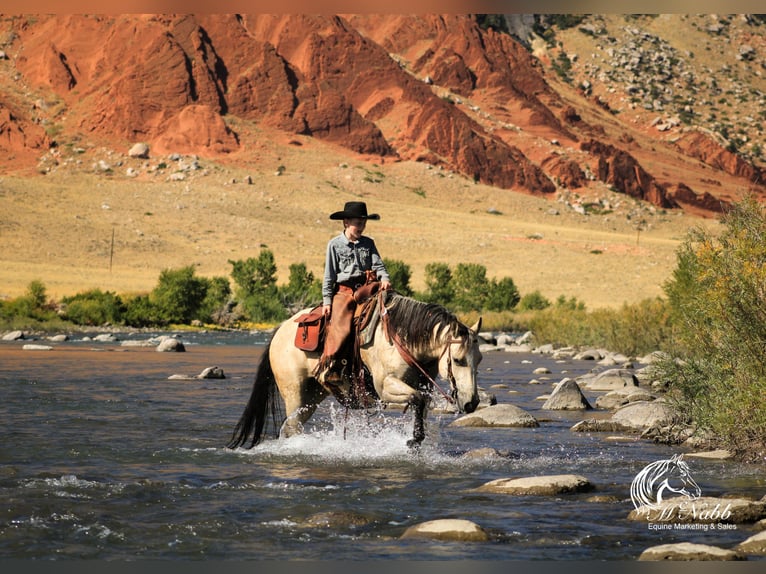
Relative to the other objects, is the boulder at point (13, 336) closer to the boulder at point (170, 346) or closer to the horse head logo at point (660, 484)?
the boulder at point (170, 346)

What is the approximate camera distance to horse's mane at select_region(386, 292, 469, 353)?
474 inches

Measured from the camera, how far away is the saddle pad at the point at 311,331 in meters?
12.6

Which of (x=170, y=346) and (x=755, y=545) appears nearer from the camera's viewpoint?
(x=755, y=545)

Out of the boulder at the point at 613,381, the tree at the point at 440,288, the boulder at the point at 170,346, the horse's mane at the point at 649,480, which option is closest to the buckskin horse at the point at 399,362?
the horse's mane at the point at 649,480

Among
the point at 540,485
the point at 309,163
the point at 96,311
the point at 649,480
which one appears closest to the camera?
the point at 540,485

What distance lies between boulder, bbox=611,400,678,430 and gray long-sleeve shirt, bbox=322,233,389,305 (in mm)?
4708

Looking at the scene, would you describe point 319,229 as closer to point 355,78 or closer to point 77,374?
point 355,78

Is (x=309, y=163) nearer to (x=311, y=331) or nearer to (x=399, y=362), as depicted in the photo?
(x=311, y=331)

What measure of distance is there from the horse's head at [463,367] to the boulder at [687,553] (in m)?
4.53

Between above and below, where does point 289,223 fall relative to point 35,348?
above

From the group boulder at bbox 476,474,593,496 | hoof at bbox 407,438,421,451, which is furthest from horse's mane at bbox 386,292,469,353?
boulder at bbox 476,474,593,496

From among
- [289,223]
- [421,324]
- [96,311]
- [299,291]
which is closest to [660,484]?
[421,324]

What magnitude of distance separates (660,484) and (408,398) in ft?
9.82

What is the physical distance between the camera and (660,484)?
10.0 meters
